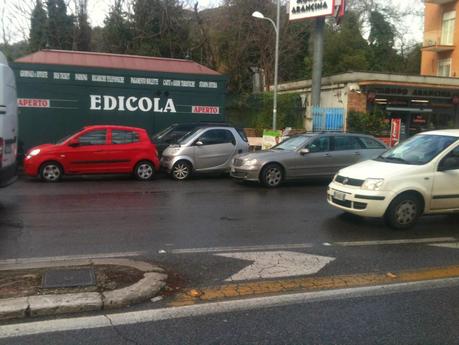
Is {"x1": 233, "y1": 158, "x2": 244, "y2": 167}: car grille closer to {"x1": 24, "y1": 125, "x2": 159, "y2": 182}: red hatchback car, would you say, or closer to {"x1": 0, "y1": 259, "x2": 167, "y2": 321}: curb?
{"x1": 24, "y1": 125, "x2": 159, "y2": 182}: red hatchback car

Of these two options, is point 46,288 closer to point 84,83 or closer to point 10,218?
point 10,218

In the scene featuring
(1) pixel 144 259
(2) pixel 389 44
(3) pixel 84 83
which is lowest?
(1) pixel 144 259

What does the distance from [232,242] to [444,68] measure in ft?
116

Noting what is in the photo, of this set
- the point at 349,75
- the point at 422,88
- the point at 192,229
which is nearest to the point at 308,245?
the point at 192,229

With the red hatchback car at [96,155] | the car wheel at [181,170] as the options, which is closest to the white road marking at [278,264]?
the red hatchback car at [96,155]

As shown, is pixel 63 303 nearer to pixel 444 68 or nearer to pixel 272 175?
pixel 272 175

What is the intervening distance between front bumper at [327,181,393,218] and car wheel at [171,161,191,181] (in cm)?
664

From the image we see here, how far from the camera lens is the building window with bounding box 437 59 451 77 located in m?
37.2

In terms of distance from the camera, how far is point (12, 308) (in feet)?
14.4

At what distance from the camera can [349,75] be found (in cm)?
2652

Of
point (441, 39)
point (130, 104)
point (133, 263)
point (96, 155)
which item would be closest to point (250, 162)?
point (96, 155)

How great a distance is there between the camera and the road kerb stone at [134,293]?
4664 millimetres

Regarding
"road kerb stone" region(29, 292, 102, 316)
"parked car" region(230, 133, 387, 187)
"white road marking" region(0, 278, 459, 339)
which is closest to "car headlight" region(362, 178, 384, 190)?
"white road marking" region(0, 278, 459, 339)

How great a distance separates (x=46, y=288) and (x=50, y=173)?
891 centimetres
